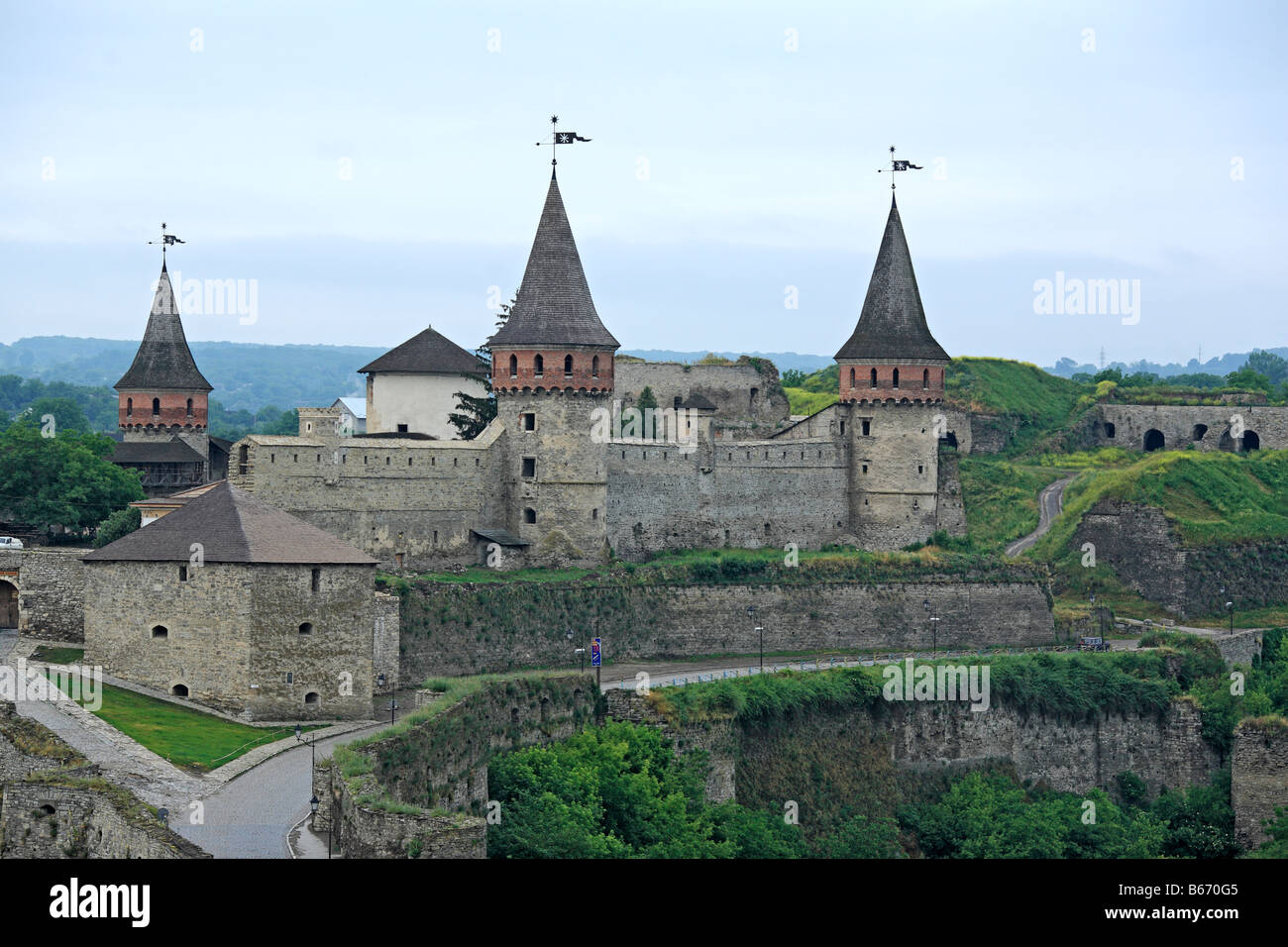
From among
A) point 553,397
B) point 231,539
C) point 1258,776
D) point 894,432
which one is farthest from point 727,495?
point 231,539

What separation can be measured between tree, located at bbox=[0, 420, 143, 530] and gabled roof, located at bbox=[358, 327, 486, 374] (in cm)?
1003

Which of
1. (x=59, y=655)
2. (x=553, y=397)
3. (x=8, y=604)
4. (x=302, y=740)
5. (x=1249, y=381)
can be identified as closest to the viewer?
(x=302, y=740)

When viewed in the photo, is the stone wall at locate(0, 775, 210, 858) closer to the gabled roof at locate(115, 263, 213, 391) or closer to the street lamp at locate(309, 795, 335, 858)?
the street lamp at locate(309, 795, 335, 858)

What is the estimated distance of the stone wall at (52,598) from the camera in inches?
2165

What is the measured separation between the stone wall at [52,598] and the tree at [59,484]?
47.2ft

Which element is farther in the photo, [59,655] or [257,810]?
[59,655]

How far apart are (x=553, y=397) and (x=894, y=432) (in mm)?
15146

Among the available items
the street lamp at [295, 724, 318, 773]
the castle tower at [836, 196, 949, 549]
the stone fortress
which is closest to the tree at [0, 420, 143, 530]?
the stone fortress

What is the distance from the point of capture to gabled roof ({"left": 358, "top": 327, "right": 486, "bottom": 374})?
248 ft

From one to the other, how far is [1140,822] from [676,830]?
19.1 meters

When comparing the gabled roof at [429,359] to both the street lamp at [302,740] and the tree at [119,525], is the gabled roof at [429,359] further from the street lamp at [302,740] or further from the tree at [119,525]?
the street lamp at [302,740]

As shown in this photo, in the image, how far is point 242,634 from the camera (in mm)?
49750

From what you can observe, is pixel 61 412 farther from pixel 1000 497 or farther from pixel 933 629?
pixel 933 629
